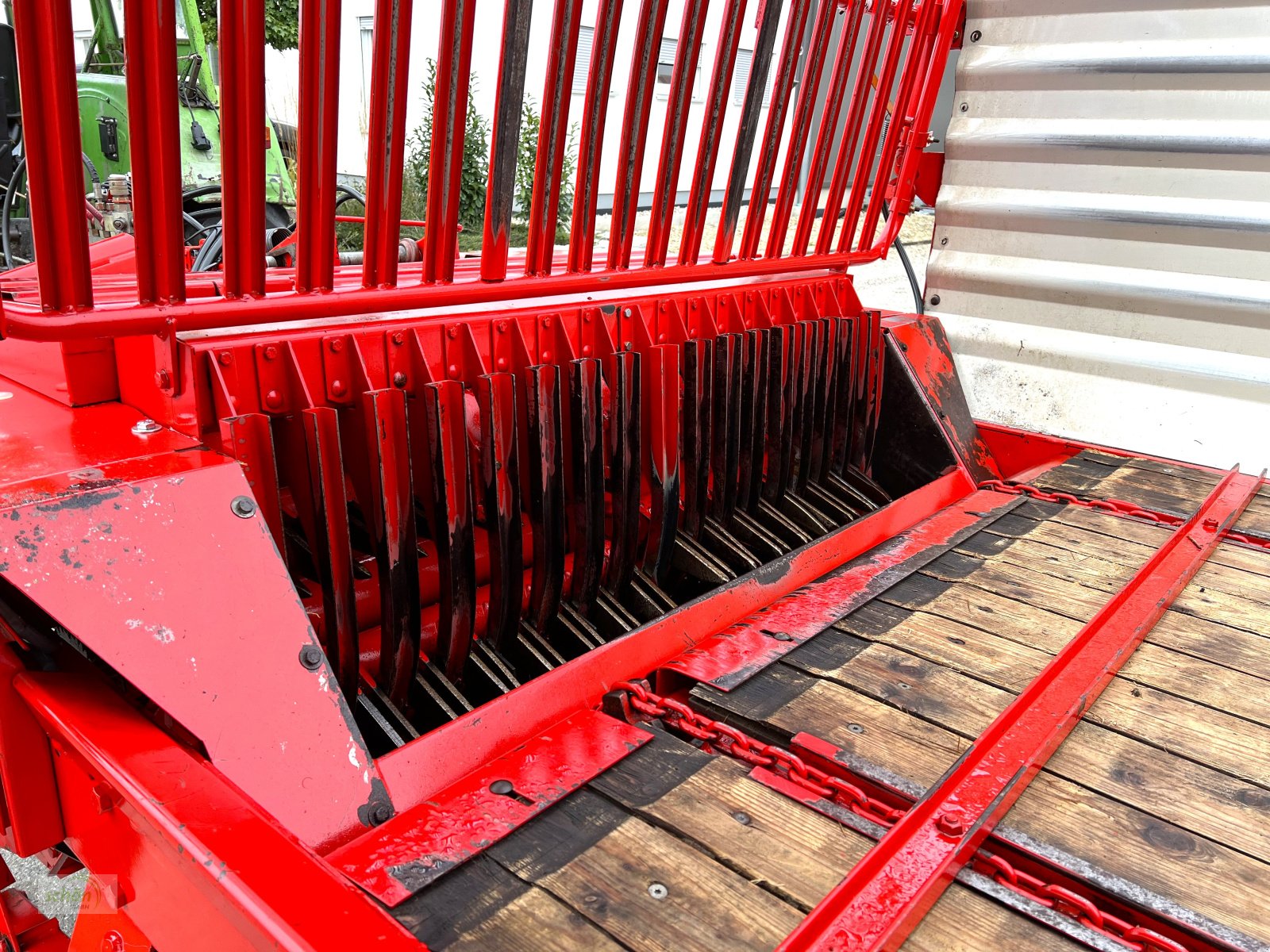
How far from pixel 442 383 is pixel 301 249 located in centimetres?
35

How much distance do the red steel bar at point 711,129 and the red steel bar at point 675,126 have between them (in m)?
0.05

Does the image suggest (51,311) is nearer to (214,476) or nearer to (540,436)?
(214,476)

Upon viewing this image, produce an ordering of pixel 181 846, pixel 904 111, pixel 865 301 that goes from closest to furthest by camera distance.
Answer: pixel 181 846
pixel 904 111
pixel 865 301

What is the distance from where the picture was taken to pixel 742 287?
8.73 feet

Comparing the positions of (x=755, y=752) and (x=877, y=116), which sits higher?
(x=877, y=116)

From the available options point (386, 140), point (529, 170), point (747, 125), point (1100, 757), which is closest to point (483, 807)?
point (1100, 757)

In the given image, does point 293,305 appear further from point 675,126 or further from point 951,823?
point 951,823

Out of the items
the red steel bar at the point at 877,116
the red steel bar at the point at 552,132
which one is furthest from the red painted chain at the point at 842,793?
the red steel bar at the point at 877,116

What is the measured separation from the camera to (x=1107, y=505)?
8.86ft

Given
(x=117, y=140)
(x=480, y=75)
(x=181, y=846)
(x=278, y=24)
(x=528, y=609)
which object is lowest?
(x=528, y=609)

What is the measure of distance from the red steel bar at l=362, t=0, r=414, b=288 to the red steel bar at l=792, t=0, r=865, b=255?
1.35 metres

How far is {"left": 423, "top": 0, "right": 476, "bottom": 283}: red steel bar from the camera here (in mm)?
1674

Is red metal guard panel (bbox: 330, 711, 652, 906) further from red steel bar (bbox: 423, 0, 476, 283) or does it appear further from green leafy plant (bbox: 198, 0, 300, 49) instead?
green leafy plant (bbox: 198, 0, 300, 49)

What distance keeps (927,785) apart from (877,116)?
83.7 inches
